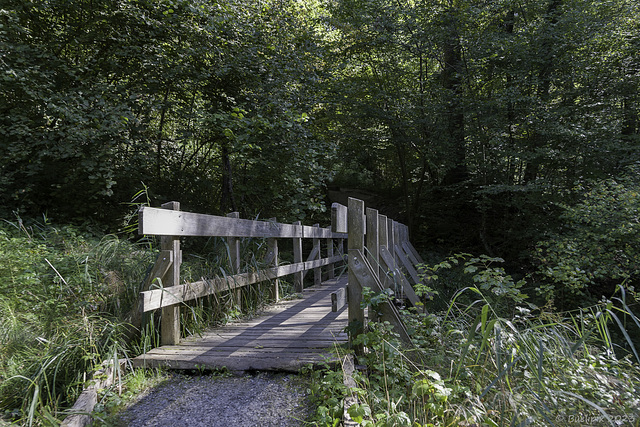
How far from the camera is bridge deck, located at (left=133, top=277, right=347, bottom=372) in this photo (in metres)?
2.68

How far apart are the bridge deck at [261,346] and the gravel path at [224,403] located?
0.09 metres

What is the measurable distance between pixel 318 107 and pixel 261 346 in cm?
778

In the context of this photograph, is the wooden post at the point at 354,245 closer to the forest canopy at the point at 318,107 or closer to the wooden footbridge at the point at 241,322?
the wooden footbridge at the point at 241,322

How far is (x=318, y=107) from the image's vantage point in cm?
980

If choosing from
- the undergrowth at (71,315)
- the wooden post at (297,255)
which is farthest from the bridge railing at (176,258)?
the wooden post at (297,255)

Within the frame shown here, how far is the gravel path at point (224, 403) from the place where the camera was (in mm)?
2070

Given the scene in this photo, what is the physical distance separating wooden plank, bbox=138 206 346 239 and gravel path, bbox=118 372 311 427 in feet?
3.54

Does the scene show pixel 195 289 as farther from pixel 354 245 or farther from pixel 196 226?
pixel 354 245

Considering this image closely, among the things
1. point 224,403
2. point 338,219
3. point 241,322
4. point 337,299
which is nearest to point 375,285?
point 337,299

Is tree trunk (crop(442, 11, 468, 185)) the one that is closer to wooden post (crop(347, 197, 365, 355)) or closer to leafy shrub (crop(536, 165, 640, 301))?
leafy shrub (crop(536, 165, 640, 301))

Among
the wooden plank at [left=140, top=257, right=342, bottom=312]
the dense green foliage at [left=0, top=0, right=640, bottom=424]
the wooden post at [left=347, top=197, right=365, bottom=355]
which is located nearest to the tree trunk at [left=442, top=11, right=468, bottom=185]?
the dense green foliage at [left=0, top=0, right=640, bottom=424]

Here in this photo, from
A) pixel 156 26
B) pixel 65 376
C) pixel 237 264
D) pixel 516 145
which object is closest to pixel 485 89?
pixel 516 145

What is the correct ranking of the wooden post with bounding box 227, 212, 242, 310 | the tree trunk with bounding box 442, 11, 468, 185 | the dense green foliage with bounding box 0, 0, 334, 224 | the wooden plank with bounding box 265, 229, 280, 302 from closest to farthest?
the wooden post with bounding box 227, 212, 242, 310, the wooden plank with bounding box 265, 229, 280, 302, the dense green foliage with bounding box 0, 0, 334, 224, the tree trunk with bounding box 442, 11, 468, 185

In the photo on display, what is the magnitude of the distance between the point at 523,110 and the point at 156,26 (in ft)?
27.6
